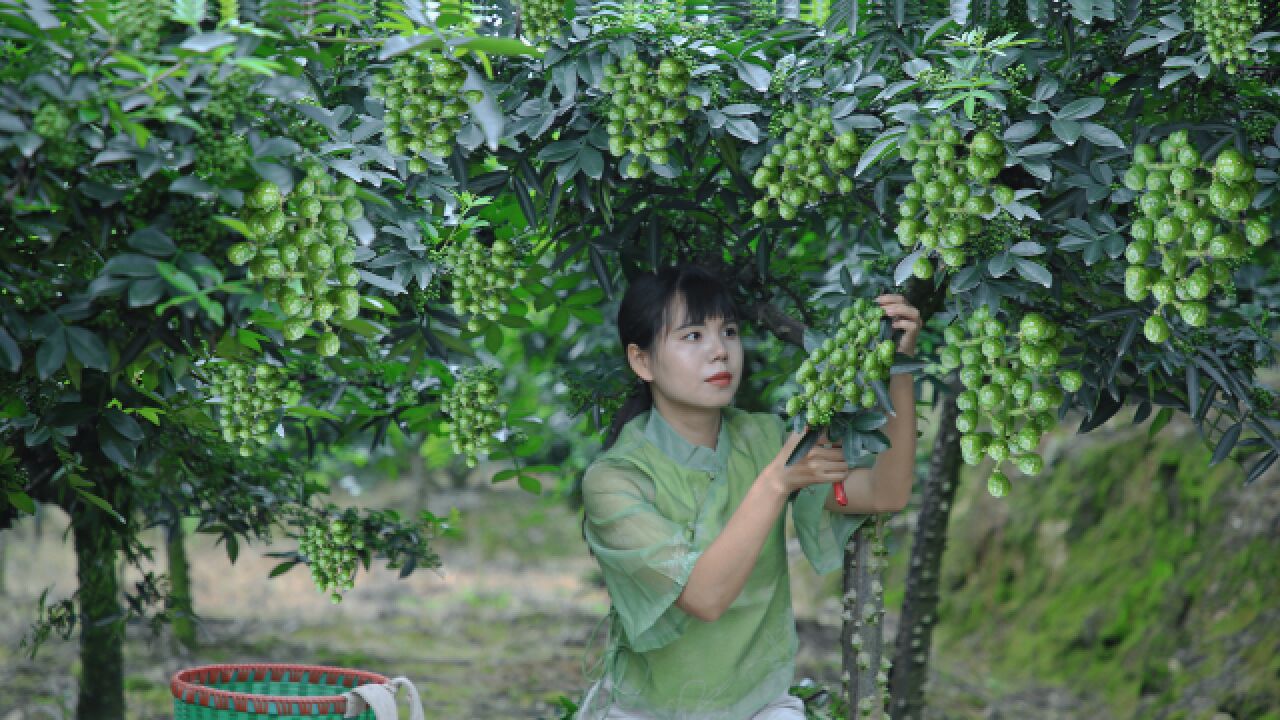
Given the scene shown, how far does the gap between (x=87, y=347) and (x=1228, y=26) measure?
5.41 ft

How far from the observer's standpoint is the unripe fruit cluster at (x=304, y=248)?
1441 mm

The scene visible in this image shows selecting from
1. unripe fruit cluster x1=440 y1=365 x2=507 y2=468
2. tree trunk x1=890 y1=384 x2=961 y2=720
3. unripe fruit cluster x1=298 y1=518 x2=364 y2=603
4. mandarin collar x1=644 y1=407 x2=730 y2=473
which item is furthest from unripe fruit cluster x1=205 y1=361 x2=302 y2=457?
Result: tree trunk x1=890 y1=384 x2=961 y2=720

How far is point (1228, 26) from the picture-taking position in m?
1.53

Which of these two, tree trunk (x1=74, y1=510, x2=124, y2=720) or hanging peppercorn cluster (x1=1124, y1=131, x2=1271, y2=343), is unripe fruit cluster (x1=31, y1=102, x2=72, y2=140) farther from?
tree trunk (x1=74, y1=510, x2=124, y2=720)

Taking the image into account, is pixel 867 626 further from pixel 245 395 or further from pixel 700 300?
pixel 245 395

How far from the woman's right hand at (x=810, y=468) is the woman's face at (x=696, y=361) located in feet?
1.10

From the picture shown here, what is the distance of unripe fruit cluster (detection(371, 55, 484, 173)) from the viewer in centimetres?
169

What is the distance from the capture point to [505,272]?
2270 mm

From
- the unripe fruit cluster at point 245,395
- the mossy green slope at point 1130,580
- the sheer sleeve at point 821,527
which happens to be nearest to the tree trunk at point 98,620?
the unripe fruit cluster at point 245,395

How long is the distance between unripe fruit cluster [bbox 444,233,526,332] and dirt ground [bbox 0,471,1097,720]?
1204 millimetres

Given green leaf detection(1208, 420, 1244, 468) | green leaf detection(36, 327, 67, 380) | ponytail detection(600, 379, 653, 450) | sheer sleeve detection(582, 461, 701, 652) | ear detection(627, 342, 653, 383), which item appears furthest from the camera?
ponytail detection(600, 379, 653, 450)

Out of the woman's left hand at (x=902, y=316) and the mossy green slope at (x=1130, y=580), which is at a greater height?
the woman's left hand at (x=902, y=316)

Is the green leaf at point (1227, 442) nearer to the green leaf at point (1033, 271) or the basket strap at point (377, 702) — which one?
the green leaf at point (1033, 271)

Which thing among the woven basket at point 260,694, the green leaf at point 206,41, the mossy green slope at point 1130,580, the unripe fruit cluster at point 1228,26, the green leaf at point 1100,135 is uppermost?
the unripe fruit cluster at point 1228,26
